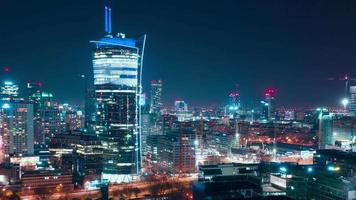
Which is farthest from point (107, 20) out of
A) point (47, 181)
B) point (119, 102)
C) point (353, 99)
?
point (353, 99)

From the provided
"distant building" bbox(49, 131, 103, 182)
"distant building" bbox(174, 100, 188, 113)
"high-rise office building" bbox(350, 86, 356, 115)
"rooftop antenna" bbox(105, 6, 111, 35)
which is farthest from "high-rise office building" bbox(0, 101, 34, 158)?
"distant building" bbox(174, 100, 188, 113)

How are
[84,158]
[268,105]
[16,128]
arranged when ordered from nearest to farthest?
[84,158]
[16,128]
[268,105]

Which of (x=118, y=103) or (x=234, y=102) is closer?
(x=118, y=103)

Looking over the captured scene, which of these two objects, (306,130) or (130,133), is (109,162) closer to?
(130,133)

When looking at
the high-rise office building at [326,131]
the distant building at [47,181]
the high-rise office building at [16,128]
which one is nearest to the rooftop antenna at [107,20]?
the high-rise office building at [16,128]

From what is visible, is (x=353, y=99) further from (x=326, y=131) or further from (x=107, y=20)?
(x=107, y=20)

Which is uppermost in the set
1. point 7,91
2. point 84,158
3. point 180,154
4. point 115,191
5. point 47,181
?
point 7,91

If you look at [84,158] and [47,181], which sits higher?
[84,158]
